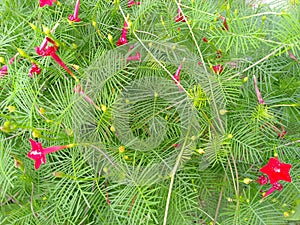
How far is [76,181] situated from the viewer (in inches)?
19.3

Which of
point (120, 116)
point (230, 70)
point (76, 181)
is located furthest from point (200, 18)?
point (76, 181)

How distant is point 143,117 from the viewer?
1.77 feet

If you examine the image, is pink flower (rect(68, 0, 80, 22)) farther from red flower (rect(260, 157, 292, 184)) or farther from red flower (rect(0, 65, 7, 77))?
red flower (rect(260, 157, 292, 184))

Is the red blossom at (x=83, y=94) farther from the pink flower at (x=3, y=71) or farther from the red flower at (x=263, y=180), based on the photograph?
the red flower at (x=263, y=180)

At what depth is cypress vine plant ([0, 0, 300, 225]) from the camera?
489 millimetres

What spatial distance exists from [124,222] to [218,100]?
0.72 ft

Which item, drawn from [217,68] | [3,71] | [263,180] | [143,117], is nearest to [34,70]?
[3,71]

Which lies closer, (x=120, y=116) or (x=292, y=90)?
(x=120, y=116)

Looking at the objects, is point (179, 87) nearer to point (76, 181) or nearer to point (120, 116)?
point (120, 116)

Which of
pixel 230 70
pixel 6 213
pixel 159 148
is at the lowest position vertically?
pixel 6 213

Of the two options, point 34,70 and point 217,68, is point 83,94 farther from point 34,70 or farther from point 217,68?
point 217,68

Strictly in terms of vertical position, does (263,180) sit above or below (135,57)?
below

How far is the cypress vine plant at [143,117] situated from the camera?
0.49 m

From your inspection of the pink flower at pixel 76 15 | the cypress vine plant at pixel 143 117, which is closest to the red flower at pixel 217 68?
the cypress vine plant at pixel 143 117
